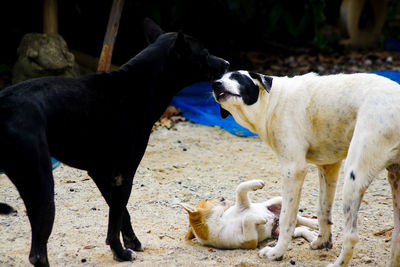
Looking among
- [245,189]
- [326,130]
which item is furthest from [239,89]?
[245,189]

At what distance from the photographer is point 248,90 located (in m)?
3.94

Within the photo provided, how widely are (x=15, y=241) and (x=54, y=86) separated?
1665 millimetres

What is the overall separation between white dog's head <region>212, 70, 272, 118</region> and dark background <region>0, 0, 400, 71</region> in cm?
619

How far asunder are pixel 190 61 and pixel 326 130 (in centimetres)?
126

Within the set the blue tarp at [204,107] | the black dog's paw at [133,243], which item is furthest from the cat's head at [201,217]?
the blue tarp at [204,107]

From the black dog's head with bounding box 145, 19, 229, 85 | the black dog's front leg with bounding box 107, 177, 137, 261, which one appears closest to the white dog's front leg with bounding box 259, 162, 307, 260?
the black dog's head with bounding box 145, 19, 229, 85

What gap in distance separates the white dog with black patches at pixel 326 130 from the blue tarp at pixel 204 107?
3445 mm

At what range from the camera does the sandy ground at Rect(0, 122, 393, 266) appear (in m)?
3.98

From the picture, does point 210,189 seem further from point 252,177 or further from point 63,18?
point 63,18

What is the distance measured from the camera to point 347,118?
3.53 metres

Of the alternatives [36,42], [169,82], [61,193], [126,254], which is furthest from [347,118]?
[36,42]

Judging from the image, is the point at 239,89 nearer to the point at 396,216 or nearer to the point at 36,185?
the point at 396,216

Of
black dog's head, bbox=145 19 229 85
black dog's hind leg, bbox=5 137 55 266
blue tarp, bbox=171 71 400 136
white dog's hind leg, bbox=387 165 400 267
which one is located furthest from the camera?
blue tarp, bbox=171 71 400 136

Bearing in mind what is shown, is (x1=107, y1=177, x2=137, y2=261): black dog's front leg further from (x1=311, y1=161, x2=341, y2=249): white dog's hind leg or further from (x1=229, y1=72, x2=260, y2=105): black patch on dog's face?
(x1=311, y1=161, x2=341, y2=249): white dog's hind leg
